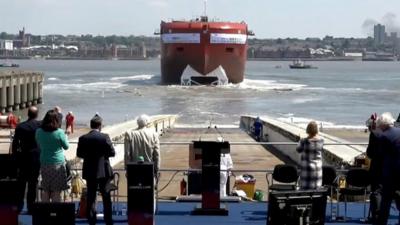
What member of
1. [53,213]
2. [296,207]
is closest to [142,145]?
[53,213]

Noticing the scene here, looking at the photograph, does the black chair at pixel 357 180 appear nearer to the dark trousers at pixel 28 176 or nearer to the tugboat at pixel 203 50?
the dark trousers at pixel 28 176

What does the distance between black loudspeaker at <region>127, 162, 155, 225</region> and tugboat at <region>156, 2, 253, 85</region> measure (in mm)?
76832

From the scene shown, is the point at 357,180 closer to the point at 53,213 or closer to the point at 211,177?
the point at 211,177

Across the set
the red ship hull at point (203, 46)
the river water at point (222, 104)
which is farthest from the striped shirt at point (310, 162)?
the red ship hull at point (203, 46)

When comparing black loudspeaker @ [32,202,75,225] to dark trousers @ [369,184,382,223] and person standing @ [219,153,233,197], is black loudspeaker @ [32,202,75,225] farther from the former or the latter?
person standing @ [219,153,233,197]

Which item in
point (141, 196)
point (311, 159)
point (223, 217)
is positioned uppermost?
point (311, 159)

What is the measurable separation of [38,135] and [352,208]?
A: 15.9ft

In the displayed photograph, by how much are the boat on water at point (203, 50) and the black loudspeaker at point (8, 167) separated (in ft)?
251

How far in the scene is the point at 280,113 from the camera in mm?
62812

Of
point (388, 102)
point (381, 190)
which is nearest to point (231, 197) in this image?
point (381, 190)

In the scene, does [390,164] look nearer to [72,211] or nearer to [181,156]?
[72,211]

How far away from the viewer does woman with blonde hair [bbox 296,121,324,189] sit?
10.6 metres

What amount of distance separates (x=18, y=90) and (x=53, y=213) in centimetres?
5651

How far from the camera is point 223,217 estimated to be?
38.9ft
